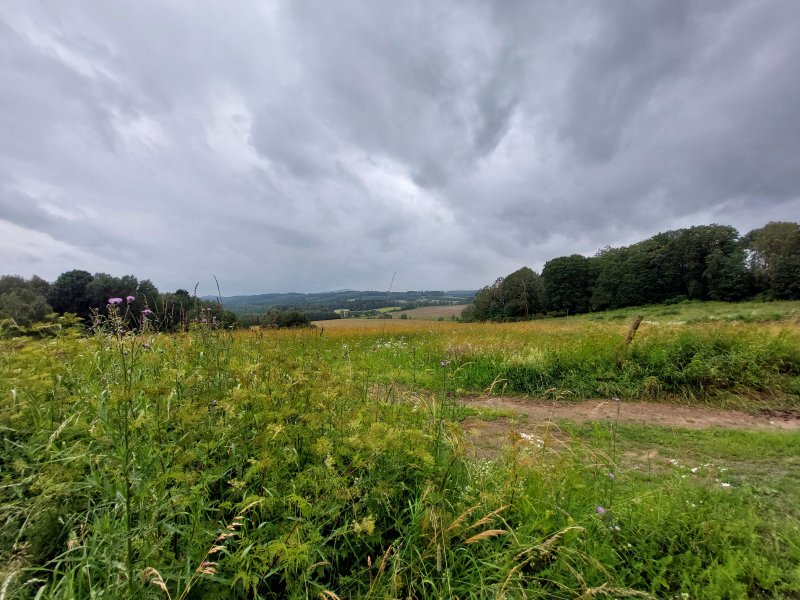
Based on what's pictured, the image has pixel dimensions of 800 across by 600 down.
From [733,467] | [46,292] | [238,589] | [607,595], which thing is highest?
[46,292]

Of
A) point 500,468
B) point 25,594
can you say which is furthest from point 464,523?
point 25,594

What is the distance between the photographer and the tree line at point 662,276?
39.8 meters

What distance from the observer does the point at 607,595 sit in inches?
66.3

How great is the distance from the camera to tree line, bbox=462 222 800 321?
3978 cm

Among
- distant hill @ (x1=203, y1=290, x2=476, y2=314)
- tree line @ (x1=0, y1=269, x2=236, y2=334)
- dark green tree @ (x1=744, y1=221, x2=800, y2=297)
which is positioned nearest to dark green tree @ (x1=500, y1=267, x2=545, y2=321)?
dark green tree @ (x1=744, y1=221, x2=800, y2=297)

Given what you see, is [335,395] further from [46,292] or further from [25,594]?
[46,292]

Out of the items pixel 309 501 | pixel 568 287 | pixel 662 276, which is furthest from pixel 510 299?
pixel 309 501

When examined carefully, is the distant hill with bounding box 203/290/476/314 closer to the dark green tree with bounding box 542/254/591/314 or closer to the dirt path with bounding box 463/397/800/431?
the dirt path with bounding box 463/397/800/431

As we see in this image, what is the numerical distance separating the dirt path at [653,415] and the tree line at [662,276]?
3333 centimetres

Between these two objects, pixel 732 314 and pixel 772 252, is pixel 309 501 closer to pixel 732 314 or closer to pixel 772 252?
pixel 732 314

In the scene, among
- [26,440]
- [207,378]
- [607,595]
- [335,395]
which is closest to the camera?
[607,595]

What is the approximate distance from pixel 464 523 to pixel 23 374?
3939 mm

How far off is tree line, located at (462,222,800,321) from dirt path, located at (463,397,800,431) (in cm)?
3333

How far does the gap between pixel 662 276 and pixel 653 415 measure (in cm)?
5516
